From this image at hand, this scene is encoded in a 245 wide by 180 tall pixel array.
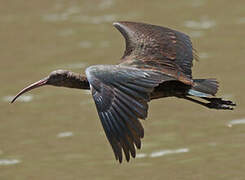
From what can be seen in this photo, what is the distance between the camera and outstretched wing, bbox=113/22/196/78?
1073cm

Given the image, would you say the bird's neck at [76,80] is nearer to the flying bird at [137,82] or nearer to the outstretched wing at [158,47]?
the flying bird at [137,82]

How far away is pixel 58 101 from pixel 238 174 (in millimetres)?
4001

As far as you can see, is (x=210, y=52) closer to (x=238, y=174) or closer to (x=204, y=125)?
(x=204, y=125)

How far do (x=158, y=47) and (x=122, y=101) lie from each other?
2.29m

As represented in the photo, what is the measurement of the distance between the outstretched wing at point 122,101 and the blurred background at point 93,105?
2.05m

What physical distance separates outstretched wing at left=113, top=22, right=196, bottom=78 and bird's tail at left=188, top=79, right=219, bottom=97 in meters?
0.32

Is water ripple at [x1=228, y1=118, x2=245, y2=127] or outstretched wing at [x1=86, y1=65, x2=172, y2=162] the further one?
water ripple at [x1=228, y1=118, x2=245, y2=127]

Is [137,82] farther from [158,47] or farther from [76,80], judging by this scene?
[158,47]

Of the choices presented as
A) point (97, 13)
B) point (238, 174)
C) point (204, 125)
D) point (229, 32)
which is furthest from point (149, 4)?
point (238, 174)

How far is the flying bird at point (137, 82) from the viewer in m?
8.78

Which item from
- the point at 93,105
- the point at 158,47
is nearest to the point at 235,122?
the point at 158,47

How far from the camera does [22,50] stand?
1628cm

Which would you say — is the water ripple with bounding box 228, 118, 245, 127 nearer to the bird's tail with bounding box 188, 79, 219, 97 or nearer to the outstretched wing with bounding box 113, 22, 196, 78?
the outstretched wing with bounding box 113, 22, 196, 78

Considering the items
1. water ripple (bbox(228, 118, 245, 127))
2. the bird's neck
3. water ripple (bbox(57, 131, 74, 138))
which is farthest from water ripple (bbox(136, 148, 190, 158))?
the bird's neck
